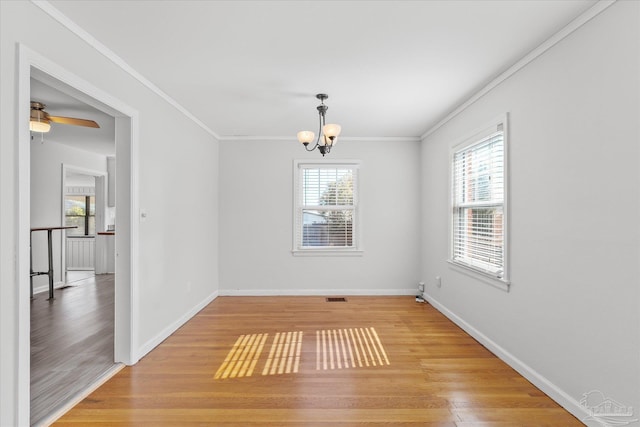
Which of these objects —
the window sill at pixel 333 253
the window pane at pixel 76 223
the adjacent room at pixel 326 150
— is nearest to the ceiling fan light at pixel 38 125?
the adjacent room at pixel 326 150

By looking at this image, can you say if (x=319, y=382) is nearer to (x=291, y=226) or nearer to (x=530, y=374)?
(x=530, y=374)

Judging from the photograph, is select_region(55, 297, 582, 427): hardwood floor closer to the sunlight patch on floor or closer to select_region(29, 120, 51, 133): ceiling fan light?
the sunlight patch on floor

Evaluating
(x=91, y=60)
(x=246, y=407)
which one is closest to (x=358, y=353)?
(x=246, y=407)

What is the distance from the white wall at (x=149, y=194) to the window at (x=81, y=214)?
550 cm

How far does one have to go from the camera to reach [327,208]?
197 inches

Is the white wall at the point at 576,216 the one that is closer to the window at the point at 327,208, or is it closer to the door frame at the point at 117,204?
the window at the point at 327,208

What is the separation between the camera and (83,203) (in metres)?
8.58

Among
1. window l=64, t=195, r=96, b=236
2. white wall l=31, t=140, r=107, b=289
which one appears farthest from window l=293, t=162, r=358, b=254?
window l=64, t=195, r=96, b=236

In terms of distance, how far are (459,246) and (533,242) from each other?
136cm

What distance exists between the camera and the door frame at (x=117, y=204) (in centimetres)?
166

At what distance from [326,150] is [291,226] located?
1777 mm

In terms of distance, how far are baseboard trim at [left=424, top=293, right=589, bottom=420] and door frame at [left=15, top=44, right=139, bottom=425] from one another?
3200mm

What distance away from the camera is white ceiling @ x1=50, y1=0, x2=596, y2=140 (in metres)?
1.89

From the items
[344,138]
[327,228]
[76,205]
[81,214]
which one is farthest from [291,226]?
[76,205]
